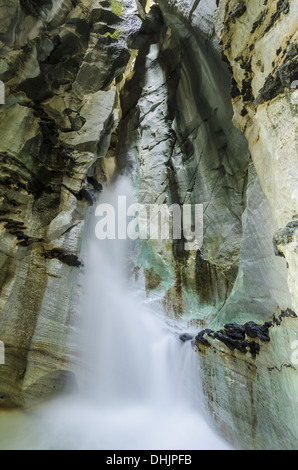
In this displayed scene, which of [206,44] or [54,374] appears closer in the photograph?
[54,374]

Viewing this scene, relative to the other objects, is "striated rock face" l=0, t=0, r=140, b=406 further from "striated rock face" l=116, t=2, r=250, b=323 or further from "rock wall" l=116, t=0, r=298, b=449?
"rock wall" l=116, t=0, r=298, b=449

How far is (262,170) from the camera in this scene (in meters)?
3.99

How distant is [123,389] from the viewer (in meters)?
6.74

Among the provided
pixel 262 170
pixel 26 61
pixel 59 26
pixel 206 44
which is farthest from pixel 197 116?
pixel 262 170

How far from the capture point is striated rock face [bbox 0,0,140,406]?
19.7 feet

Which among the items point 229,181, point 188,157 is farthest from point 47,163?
A: point 229,181

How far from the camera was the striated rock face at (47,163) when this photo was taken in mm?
6000

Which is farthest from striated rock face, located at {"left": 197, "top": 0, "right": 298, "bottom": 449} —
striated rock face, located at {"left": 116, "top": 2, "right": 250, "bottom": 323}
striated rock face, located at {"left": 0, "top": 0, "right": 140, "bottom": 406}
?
striated rock face, located at {"left": 0, "top": 0, "right": 140, "bottom": 406}

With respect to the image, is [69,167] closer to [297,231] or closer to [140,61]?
[297,231]

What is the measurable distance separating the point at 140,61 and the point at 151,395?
1702 cm

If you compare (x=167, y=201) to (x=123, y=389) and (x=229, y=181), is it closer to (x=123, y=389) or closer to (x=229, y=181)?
(x=229, y=181)

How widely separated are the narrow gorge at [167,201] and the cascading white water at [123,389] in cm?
9

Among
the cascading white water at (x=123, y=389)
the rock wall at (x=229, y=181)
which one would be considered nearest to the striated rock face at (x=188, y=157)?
the rock wall at (x=229, y=181)

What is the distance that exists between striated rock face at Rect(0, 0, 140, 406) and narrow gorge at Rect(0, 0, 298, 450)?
38 mm
